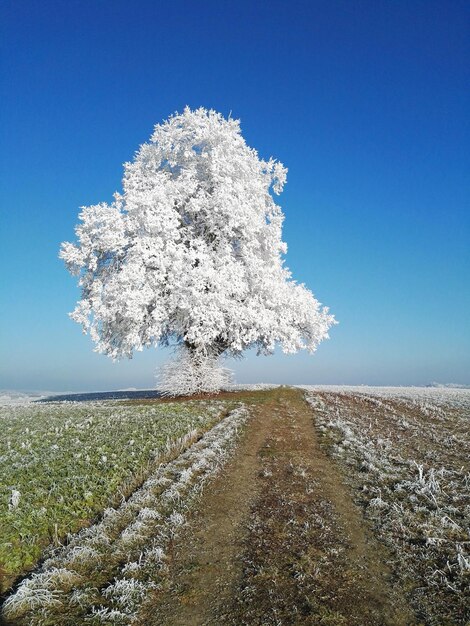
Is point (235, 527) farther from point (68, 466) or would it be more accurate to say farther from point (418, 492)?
point (68, 466)

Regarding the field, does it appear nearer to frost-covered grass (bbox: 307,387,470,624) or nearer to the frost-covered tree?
frost-covered grass (bbox: 307,387,470,624)

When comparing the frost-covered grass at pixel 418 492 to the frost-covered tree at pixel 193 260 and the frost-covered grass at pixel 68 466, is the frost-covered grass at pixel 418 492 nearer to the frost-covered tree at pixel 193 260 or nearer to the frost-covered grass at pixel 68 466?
the frost-covered grass at pixel 68 466

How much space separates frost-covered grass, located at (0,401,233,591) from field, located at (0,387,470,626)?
5 centimetres

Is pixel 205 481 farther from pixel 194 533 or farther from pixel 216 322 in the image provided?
pixel 216 322

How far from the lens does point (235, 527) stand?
8.79m

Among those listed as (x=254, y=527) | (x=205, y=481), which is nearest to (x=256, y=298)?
(x=205, y=481)

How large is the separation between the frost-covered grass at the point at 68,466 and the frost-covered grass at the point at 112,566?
0.72 meters

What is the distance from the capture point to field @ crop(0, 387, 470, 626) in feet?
20.4

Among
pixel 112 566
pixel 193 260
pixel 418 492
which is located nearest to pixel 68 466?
pixel 112 566

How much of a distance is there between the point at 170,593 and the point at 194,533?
1.98m

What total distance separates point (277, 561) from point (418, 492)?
447cm

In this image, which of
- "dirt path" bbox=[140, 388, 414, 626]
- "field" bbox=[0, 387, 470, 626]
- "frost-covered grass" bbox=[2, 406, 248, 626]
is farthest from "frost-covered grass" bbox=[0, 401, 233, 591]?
"dirt path" bbox=[140, 388, 414, 626]

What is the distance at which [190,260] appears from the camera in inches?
1104

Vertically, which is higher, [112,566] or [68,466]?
[68,466]
